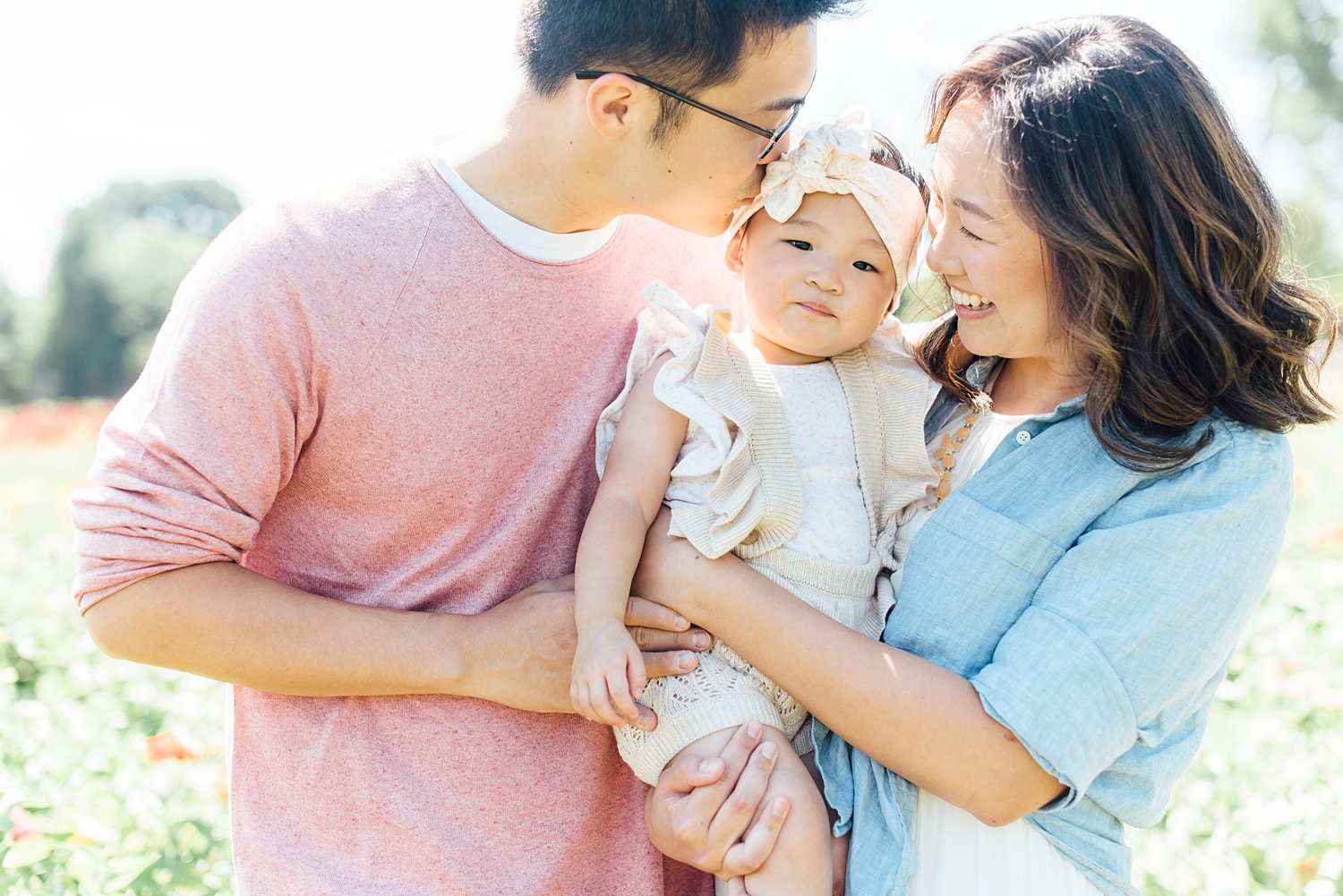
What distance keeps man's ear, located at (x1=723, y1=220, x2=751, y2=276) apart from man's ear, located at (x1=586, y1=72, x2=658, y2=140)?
0.39m

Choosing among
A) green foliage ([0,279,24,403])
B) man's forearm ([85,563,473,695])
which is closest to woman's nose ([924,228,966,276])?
man's forearm ([85,563,473,695])

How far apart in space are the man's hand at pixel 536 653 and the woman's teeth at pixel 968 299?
816 mm

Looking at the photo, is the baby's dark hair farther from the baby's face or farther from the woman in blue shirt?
the woman in blue shirt

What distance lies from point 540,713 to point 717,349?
793mm

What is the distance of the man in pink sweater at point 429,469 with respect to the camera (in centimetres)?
189

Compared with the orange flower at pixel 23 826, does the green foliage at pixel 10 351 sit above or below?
below

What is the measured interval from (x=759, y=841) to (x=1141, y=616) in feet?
2.39

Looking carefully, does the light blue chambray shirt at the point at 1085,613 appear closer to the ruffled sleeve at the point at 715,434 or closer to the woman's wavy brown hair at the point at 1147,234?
the woman's wavy brown hair at the point at 1147,234

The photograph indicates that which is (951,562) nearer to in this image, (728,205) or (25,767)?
(728,205)

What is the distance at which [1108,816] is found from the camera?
79.8 inches

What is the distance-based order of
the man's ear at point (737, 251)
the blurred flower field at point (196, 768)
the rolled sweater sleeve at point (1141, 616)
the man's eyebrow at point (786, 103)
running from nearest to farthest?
the rolled sweater sleeve at point (1141, 616) → the man's eyebrow at point (786, 103) → the man's ear at point (737, 251) → the blurred flower field at point (196, 768)

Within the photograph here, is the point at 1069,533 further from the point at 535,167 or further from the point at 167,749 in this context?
the point at 167,749

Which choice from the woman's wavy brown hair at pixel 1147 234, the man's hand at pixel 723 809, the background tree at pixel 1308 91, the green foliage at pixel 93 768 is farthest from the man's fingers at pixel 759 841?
the background tree at pixel 1308 91

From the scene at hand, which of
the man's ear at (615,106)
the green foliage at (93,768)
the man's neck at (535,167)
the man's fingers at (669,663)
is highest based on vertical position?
the man's ear at (615,106)
